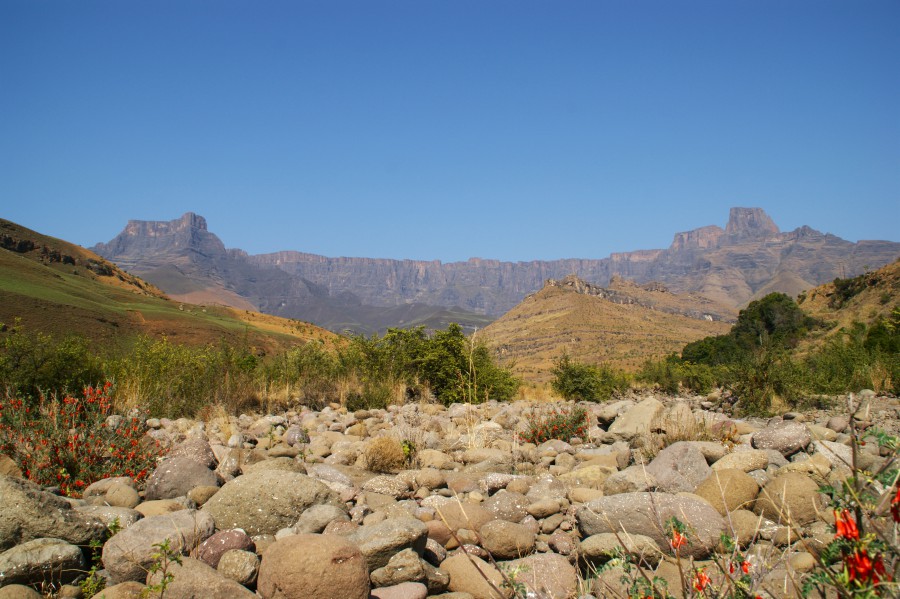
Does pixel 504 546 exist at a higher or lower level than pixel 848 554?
lower

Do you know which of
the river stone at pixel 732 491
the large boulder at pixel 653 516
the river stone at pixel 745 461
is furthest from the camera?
the river stone at pixel 745 461

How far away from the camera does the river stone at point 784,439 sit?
8242 mm

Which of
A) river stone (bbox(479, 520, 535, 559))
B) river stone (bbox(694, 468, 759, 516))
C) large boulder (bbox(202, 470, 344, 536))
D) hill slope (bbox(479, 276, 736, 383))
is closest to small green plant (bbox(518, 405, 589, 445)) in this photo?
river stone (bbox(694, 468, 759, 516))

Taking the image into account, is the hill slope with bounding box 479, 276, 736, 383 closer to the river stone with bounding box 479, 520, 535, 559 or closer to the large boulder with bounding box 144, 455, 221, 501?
the large boulder with bounding box 144, 455, 221, 501

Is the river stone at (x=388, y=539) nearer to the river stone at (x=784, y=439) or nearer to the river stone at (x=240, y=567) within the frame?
the river stone at (x=240, y=567)

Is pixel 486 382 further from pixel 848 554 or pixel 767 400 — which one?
pixel 848 554

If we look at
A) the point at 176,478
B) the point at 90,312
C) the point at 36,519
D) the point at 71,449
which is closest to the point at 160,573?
the point at 36,519

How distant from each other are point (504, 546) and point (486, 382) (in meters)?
12.3

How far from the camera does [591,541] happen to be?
530cm

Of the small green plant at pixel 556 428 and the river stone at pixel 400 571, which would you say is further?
the small green plant at pixel 556 428

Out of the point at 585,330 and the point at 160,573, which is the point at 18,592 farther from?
the point at 585,330

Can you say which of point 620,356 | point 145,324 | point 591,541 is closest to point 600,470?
point 591,541

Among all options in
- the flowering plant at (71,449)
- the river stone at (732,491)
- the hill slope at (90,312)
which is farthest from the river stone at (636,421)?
the hill slope at (90,312)

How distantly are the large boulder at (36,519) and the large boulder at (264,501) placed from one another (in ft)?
3.79
